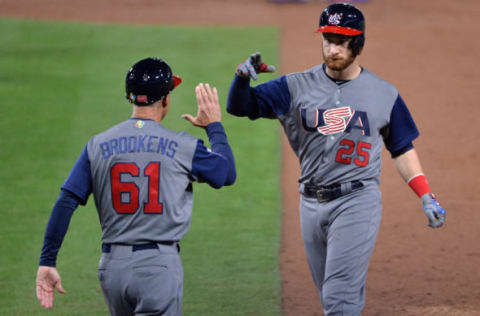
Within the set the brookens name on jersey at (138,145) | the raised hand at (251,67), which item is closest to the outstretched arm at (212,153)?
the brookens name on jersey at (138,145)

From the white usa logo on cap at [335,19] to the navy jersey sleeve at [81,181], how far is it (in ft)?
5.52

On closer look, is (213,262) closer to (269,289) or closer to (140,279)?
(269,289)

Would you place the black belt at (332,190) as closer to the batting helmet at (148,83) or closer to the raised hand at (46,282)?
the batting helmet at (148,83)

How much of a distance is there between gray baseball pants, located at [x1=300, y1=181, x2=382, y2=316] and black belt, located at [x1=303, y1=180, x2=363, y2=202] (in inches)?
1.1

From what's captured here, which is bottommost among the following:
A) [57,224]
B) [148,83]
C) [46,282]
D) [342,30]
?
[46,282]

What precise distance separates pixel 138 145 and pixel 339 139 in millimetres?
1312

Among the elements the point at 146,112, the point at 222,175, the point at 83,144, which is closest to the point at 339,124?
the point at 222,175

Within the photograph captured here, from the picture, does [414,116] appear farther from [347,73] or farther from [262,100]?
[262,100]

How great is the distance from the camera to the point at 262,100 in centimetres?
479

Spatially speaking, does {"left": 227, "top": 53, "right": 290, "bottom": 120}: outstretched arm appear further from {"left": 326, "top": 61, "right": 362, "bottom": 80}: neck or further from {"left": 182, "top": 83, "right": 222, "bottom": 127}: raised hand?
{"left": 182, "top": 83, "right": 222, "bottom": 127}: raised hand

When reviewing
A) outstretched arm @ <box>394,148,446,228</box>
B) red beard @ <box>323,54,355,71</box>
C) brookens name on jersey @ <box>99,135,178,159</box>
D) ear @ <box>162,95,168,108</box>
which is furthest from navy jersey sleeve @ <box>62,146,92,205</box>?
outstretched arm @ <box>394,148,446,228</box>

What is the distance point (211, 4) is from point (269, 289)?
12388mm

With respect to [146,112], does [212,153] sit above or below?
below

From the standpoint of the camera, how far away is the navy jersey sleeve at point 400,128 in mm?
4719
